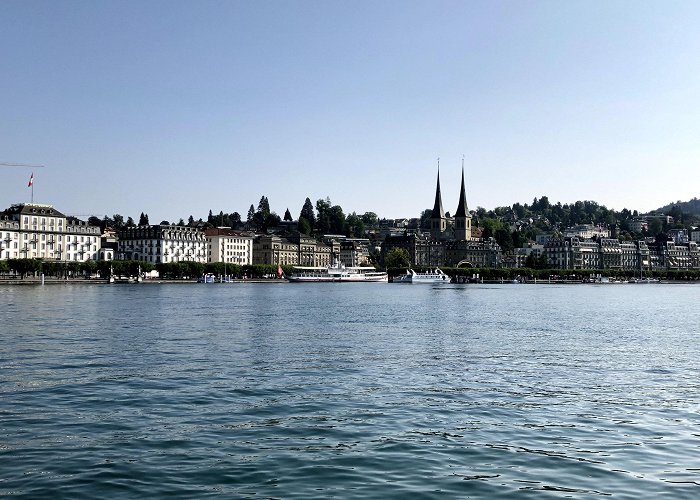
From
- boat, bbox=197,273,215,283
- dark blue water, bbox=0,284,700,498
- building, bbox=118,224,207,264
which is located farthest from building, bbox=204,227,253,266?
dark blue water, bbox=0,284,700,498

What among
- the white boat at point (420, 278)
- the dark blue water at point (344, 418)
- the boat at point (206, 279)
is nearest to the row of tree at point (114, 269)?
the boat at point (206, 279)

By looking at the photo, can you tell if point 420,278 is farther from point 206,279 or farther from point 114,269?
point 114,269

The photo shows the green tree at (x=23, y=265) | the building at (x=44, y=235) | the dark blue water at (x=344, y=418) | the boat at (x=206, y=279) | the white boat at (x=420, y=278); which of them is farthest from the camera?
the white boat at (x=420, y=278)

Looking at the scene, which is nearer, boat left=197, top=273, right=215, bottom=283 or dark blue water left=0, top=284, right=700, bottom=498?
dark blue water left=0, top=284, right=700, bottom=498

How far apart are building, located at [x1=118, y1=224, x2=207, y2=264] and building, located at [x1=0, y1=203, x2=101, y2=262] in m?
14.5

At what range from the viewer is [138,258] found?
163125 millimetres

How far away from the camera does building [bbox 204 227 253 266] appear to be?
177 m

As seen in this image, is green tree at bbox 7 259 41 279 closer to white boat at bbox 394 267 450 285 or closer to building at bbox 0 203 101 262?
building at bbox 0 203 101 262

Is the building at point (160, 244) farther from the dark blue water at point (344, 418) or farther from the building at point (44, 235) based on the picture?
the dark blue water at point (344, 418)

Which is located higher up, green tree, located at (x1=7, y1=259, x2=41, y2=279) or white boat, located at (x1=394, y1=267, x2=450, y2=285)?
green tree, located at (x1=7, y1=259, x2=41, y2=279)

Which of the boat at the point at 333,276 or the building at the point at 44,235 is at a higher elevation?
the building at the point at 44,235

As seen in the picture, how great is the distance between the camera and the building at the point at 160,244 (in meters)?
161

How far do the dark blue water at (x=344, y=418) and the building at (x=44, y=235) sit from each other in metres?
108

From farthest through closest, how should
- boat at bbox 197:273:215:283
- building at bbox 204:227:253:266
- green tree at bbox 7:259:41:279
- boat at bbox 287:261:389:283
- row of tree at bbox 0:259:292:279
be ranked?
building at bbox 204:227:253:266
boat at bbox 287:261:389:283
boat at bbox 197:273:215:283
row of tree at bbox 0:259:292:279
green tree at bbox 7:259:41:279
